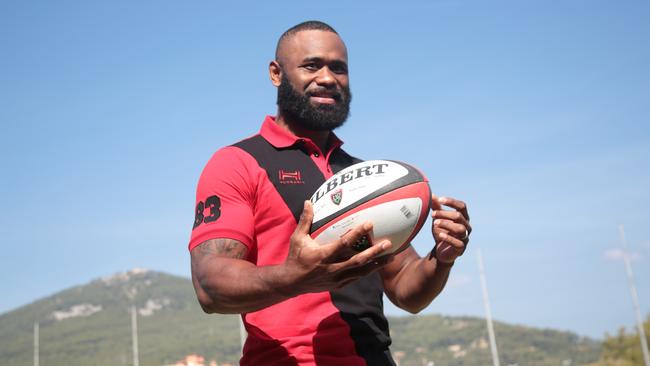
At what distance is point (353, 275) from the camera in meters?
3.12

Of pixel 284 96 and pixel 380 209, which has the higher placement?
pixel 284 96

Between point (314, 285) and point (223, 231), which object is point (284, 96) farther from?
point (314, 285)

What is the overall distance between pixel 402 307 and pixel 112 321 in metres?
167

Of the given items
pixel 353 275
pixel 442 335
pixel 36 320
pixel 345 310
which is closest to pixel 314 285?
pixel 353 275

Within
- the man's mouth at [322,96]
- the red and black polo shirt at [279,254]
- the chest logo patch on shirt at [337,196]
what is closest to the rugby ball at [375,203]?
the chest logo patch on shirt at [337,196]

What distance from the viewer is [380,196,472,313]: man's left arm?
3.79m

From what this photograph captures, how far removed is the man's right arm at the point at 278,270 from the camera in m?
2.92

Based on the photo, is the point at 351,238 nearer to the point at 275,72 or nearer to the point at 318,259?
the point at 318,259

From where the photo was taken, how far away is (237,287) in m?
3.18

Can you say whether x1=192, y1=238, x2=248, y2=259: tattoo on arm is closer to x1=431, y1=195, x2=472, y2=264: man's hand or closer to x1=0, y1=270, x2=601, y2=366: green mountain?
x1=431, y1=195, x2=472, y2=264: man's hand

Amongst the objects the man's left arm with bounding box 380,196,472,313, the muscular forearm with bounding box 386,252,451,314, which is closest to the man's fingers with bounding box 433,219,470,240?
the man's left arm with bounding box 380,196,472,313

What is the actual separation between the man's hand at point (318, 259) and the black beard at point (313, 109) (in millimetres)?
1279

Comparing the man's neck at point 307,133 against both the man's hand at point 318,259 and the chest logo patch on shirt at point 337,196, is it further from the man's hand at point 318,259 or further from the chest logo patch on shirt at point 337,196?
the man's hand at point 318,259

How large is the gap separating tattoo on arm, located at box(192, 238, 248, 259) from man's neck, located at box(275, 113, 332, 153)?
1.09m
